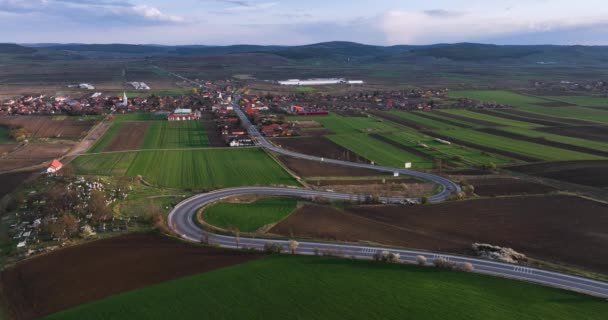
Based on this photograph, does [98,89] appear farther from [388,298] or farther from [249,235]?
[388,298]

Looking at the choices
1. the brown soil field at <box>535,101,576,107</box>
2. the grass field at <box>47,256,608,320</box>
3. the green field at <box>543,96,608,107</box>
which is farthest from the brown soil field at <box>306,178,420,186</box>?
the green field at <box>543,96,608,107</box>

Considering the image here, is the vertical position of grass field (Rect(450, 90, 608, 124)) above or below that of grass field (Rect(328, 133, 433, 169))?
above

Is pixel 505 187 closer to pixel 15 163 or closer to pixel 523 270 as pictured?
pixel 523 270

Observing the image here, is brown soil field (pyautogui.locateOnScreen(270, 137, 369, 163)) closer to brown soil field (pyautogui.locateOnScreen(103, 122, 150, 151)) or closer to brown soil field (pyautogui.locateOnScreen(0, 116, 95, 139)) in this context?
brown soil field (pyautogui.locateOnScreen(103, 122, 150, 151))

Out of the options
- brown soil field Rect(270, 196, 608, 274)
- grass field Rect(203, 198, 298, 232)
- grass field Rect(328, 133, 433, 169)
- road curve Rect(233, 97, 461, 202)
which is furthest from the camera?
grass field Rect(328, 133, 433, 169)

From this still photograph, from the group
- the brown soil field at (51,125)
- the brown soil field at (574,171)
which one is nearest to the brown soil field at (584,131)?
the brown soil field at (574,171)

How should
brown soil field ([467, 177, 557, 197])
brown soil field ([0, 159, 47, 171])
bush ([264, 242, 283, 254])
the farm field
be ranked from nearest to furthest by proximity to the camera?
bush ([264, 242, 283, 254])
brown soil field ([467, 177, 557, 197])
brown soil field ([0, 159, 47, 171])
the farm field
